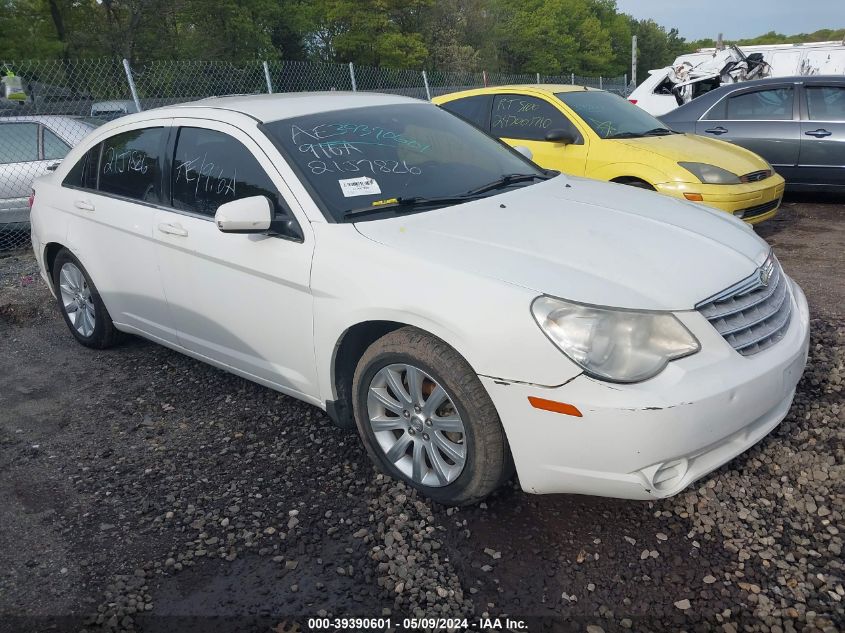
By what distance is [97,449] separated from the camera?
12.2ft

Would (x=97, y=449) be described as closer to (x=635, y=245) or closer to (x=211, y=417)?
(x=211, y=417)

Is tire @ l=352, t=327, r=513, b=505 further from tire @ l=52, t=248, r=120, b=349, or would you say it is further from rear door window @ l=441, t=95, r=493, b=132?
rear door window @ l=441, t=95, r=493, b=132

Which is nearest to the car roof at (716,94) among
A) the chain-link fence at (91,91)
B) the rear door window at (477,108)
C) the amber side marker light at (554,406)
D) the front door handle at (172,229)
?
the rear door window at (477,108)

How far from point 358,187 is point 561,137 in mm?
3825

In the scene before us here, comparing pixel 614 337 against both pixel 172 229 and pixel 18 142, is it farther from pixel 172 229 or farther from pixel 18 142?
pixel 18 142

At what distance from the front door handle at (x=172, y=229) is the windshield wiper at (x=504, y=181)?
1475 mm

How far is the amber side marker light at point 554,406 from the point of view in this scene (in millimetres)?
2439

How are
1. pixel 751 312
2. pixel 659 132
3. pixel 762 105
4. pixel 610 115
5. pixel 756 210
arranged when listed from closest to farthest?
1. pixel 751 312
2. pixel 756 210
3. pixel 610 115
4. pixel 659 132
5. pixel 762 105

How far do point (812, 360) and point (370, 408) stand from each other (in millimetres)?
2523

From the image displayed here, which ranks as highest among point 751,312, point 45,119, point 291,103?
point 291,103

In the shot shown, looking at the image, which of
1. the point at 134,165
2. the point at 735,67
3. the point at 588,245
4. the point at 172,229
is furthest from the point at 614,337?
the point at 735,67

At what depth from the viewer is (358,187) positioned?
330cm

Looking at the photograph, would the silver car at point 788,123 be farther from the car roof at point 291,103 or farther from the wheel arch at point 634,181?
the car roof at point 291,103

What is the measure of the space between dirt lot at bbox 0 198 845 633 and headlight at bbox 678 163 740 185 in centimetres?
257
